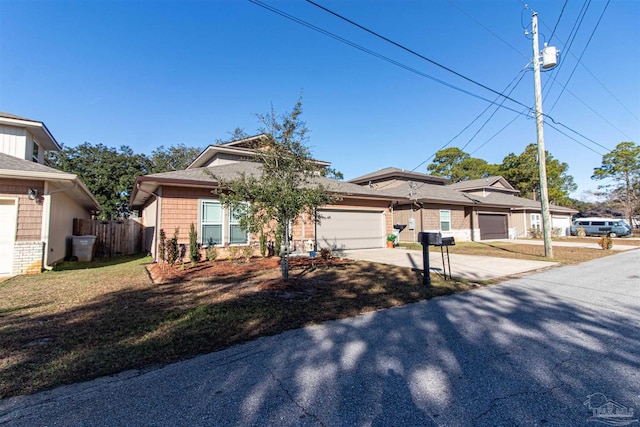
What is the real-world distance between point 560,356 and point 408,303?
7.64ft

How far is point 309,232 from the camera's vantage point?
1318 cm

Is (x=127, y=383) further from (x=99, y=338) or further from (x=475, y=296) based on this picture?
(x=475, y=296)

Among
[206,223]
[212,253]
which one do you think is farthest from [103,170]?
[212,253]

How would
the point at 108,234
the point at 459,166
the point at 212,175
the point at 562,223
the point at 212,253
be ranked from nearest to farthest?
the point at 212,175 < the point at 212,253 < the point at 108,234 < the point at 562,223 < the point at 459,166

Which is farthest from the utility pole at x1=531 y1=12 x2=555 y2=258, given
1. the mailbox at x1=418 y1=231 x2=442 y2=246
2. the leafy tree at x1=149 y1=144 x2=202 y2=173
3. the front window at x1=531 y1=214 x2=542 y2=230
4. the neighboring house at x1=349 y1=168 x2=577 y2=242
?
Result: the leafy tree at x1=149 y1=144 x2=202 y2=173

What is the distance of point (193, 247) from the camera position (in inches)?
384

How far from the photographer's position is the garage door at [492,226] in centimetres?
2231

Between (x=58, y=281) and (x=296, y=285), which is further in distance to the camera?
(x=58, y=281)

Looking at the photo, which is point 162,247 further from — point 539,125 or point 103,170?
point 103,170

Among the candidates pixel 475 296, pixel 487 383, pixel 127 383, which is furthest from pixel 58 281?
pixel 475 296

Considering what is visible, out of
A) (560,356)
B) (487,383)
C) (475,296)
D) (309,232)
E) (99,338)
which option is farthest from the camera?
(309,232)

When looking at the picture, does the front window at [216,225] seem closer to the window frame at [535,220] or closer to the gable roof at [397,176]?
the gable roof at [397,176]

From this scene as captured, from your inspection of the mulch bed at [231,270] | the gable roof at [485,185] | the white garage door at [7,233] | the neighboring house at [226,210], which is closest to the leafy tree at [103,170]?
the neighboring house at [226,210]

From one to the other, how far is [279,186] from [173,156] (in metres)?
33.2
